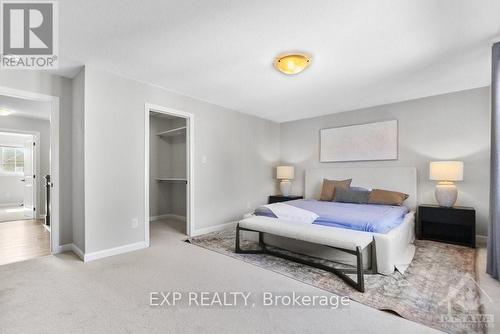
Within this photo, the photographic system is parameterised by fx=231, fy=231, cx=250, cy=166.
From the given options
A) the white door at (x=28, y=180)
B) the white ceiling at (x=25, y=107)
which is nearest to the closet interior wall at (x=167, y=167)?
the white ceiling at (x=25, y=107)

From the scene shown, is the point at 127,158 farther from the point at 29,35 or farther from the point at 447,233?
the point at 447,233

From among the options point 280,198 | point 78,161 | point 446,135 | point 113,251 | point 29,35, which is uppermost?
point 29,35

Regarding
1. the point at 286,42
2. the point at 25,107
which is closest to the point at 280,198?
the point at 286,42

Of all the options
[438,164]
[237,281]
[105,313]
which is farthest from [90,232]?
[438,164]

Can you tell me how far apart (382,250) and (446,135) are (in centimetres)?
269

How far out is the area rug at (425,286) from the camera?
5.33ft

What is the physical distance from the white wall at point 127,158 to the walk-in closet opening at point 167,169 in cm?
126

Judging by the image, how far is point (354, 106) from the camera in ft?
14.5

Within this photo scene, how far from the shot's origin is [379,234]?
93.7 inches

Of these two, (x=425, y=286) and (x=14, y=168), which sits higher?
(x=14, y=168)

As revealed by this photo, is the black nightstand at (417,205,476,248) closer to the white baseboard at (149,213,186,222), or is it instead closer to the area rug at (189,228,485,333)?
the area rug at (189,228,485,333)

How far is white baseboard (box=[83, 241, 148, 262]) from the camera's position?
2.71 m

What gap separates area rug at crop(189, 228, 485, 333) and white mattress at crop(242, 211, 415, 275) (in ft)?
0.28

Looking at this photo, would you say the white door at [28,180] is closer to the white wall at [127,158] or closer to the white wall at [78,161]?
the white wall at [78,161]
